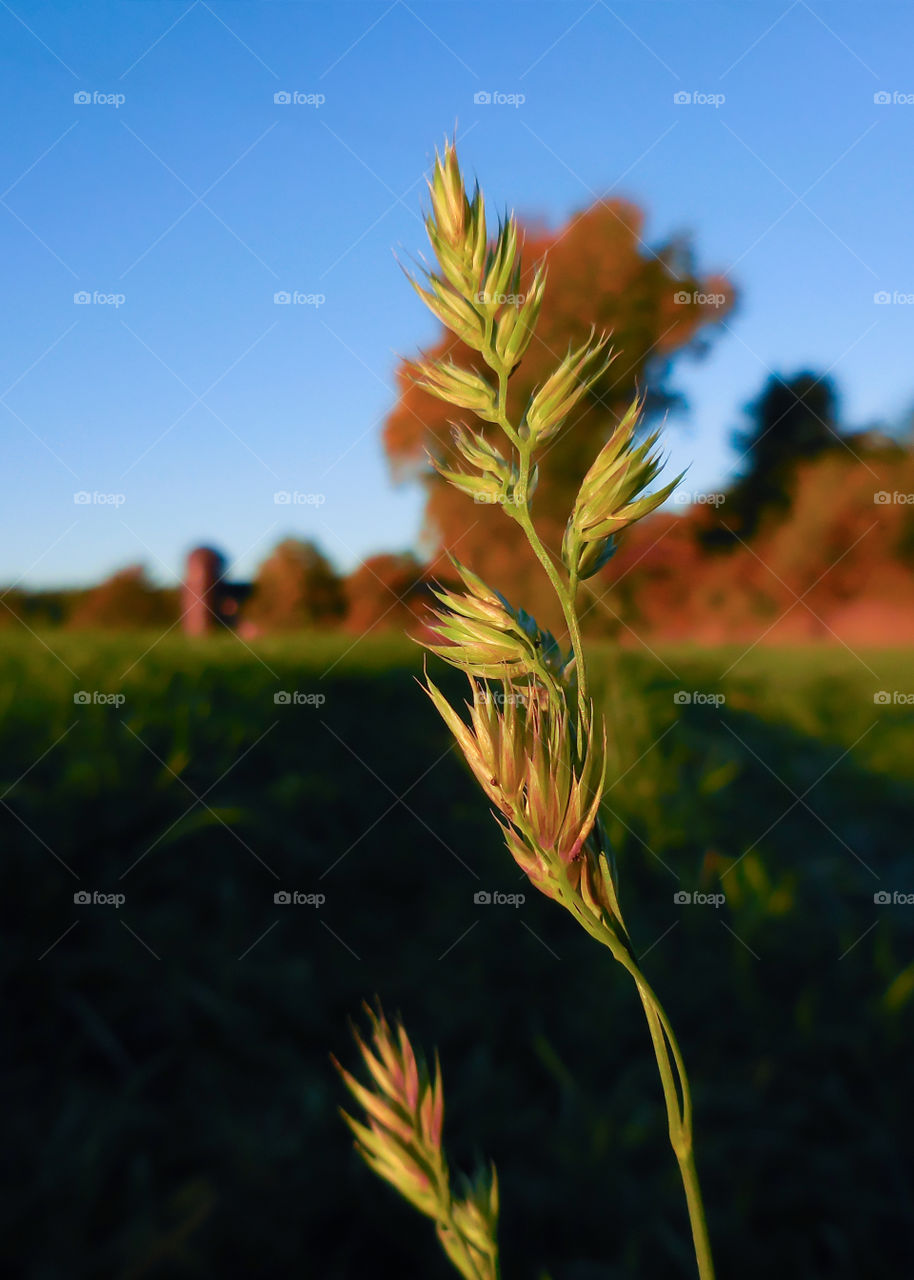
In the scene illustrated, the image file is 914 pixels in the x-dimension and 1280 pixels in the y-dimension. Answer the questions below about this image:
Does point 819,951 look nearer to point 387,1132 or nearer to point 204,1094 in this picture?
point 204,1094

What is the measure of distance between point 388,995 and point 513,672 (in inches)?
63.0

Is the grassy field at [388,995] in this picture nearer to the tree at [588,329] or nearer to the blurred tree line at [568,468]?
the blurred tree line at [568,468]

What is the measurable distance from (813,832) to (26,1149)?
6.11 ft

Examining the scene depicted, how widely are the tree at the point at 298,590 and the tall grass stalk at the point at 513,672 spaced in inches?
146

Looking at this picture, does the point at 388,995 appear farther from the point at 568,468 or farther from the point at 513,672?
the point at 568,468

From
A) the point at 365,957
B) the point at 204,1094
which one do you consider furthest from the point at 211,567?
the point at 204,1094

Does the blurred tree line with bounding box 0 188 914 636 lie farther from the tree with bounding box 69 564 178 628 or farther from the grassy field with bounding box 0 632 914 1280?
the grassy field with bounding box 0 632 914 1280

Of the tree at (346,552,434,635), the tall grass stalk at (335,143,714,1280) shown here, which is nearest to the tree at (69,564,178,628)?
the tree at (346,552,434,635)

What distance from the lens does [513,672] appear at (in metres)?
0.22

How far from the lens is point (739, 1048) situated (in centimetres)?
157

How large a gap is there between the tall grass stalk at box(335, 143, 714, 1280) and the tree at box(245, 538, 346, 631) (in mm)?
3709

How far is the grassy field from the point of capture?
4.23 ft

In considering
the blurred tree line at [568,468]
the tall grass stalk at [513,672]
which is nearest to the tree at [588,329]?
the blurred tree line at [568,468]

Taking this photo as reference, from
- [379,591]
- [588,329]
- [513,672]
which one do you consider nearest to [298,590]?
[379,591]
